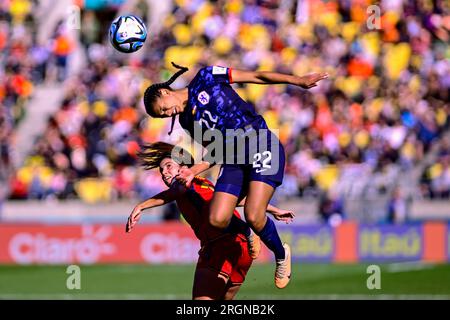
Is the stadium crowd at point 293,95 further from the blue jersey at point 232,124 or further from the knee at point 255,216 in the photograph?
the knee at point 255,216

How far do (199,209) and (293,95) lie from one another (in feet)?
45.4

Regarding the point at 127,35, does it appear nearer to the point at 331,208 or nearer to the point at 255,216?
the point at 255,216

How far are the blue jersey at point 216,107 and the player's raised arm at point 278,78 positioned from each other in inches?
5.3

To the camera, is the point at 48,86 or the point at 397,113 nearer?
the point at 397,113

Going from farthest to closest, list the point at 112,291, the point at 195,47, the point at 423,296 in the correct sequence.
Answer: the point at 195,47
the point at 112,291
the point at 423,296

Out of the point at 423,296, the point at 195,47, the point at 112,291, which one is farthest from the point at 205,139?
the point at 195,47

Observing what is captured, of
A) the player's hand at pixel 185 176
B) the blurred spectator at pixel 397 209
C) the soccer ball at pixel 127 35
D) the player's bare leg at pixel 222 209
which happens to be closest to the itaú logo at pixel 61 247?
the blurred spectator at pixel 397 209

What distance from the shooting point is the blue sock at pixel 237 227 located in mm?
9930

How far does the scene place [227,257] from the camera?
991 centimetres

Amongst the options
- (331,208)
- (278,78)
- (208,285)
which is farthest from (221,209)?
(331,208)

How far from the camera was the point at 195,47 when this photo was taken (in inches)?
1013

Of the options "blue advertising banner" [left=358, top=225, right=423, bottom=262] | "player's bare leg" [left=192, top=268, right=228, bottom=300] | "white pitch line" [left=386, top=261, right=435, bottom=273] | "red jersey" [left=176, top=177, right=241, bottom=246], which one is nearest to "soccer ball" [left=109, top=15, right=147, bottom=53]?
"red jersey" [left=176, top=177, right=241, bottom=246]

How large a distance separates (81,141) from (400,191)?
7.13 m
